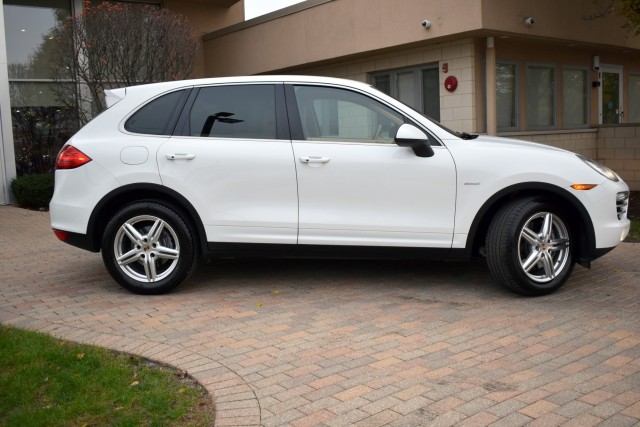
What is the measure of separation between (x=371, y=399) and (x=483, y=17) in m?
9.81

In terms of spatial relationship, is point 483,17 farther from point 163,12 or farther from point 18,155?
point 18,155

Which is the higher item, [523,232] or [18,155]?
[18,155]

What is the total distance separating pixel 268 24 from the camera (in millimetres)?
17234

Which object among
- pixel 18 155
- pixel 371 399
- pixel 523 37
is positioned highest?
pixel 523 37

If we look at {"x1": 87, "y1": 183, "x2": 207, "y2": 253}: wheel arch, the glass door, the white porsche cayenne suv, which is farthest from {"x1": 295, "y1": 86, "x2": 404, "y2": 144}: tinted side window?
the glass door

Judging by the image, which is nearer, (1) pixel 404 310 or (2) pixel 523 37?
(1) pixel 404 310

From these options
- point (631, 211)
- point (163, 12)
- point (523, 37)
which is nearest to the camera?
point (631, 211)

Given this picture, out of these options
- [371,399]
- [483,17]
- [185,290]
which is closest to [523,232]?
[371,399]

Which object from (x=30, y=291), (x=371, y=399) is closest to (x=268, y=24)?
(x=30, y=291)

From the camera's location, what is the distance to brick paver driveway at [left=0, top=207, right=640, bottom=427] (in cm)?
367

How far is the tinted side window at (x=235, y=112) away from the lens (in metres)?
6.08

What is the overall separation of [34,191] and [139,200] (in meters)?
9.10

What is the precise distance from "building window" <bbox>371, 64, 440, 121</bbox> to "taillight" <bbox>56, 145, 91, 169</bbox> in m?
8.93

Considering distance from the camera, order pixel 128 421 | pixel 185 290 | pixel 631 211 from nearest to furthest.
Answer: pixel 128 421, pixel 185 290, pixel 631 211
